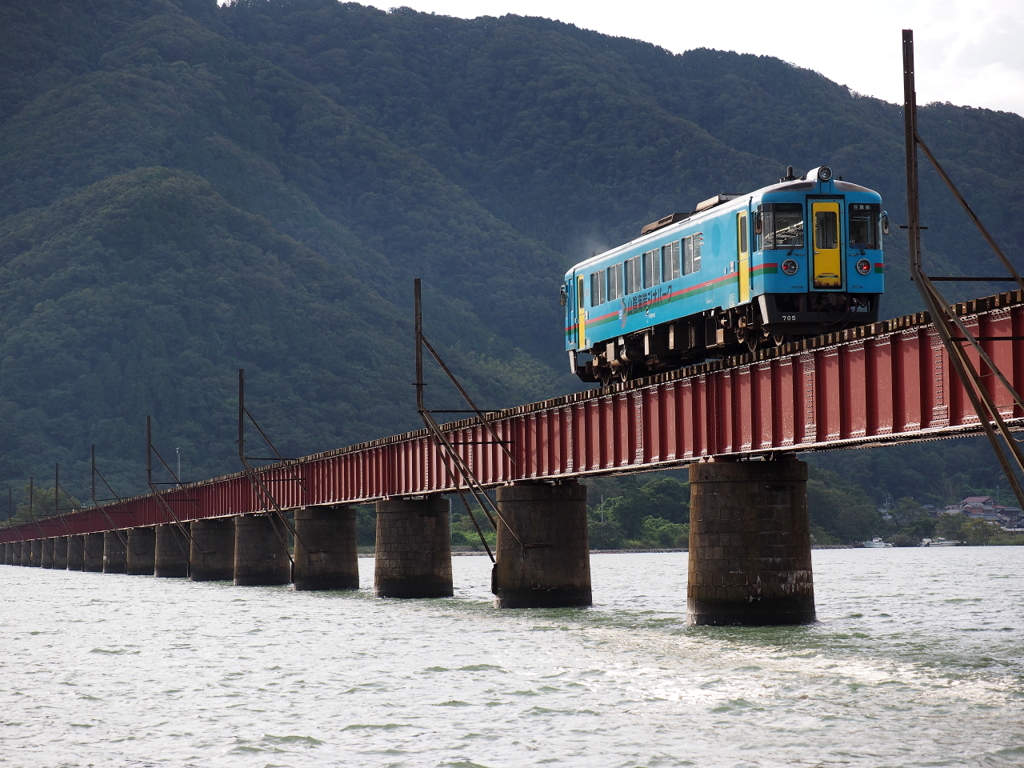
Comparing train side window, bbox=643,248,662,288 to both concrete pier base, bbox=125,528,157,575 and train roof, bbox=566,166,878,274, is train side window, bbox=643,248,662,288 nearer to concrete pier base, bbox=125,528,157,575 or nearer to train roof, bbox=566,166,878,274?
train roof, bbox=566,166,878,274

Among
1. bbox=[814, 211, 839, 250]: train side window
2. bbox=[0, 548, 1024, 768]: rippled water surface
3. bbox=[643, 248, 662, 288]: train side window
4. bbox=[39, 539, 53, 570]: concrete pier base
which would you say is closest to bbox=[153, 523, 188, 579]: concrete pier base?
bbox=[0, 548, 1024, 768]: rippled water surface

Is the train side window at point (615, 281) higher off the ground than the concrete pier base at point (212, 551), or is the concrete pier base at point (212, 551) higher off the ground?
the train side window at point (615, 281)

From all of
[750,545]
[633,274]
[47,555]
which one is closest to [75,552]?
[47,555]

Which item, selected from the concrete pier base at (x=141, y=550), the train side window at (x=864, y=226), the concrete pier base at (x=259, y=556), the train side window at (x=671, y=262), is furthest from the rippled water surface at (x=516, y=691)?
the concrete pier base at (x=141, y=550)

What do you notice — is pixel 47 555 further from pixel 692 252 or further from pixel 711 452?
pixel 711 452

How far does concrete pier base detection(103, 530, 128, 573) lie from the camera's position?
149850 millimetres

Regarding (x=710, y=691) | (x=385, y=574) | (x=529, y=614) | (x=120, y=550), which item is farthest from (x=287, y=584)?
(x=710, y=691)

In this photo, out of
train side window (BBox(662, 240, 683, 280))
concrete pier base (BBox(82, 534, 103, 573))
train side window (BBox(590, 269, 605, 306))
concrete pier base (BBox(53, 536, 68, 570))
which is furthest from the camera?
concrete pier base (BBox(53, 536, 68, 570))

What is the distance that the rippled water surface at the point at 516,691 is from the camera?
2675cm

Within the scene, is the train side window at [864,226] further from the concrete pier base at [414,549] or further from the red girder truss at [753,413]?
the concrete pier base at [414,549]

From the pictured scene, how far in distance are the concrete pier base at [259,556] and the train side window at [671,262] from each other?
52.9 metres

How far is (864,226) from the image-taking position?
1784 inches

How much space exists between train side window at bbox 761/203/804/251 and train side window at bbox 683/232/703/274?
4171 mm

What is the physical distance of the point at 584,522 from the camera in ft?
196
